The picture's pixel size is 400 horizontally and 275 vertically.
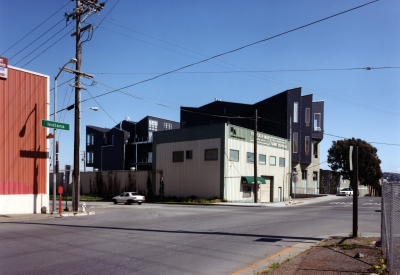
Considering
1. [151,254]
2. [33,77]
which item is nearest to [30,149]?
[33,77]

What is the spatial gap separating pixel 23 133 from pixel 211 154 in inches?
873

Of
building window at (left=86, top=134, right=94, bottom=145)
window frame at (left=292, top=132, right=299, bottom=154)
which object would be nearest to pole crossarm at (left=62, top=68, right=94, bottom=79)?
window frame at (left=292, top=132, right=299, bottom=154)

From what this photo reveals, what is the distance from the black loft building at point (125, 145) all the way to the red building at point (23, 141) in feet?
127

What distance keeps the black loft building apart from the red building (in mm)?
38631

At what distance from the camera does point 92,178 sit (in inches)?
2235

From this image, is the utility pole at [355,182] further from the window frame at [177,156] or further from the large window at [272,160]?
the large window at [272,160]

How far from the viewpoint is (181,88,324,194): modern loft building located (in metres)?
57.2

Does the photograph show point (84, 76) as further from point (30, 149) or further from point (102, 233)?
point (102, 233)

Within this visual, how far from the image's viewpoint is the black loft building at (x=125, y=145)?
65.1 metres

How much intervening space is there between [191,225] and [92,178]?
1686 inches

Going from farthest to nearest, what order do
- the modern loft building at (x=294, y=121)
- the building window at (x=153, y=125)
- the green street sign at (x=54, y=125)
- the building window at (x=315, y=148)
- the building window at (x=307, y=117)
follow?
the building window at (x=153, y=125) → the building window at (x=315, y=148) → the building window at (x=307, y=117) → the modern loft building at (x=294, y=121) → the green street sign at (x=54, y=125)

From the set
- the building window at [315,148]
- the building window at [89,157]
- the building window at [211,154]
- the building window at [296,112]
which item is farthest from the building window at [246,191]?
the building window at [89,157]

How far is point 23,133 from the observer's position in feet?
75.0

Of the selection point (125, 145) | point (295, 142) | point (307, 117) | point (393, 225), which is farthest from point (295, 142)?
point (393, 225)
